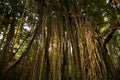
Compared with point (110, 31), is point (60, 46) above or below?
below

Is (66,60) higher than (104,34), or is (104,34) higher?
(104,34)

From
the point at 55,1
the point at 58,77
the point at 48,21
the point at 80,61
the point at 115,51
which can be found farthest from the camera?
the point at 115,51

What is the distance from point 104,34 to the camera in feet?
13.5

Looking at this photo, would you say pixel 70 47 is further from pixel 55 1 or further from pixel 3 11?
pixel 3 11

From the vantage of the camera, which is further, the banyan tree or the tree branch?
the tree branch

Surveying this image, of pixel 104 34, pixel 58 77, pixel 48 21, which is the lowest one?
pixel 58 77

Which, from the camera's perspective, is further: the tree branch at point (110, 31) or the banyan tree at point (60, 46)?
the tree branch at point (110, 31)

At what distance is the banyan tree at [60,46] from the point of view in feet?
11.3

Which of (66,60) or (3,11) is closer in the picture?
(66,60)

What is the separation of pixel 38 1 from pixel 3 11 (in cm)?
102

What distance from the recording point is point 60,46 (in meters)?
3.69

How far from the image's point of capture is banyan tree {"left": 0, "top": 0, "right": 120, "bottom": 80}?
3453 millimetres

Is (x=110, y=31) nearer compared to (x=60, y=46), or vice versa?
(x=60, y=46)

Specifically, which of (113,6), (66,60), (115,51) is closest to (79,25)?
(66,60)
